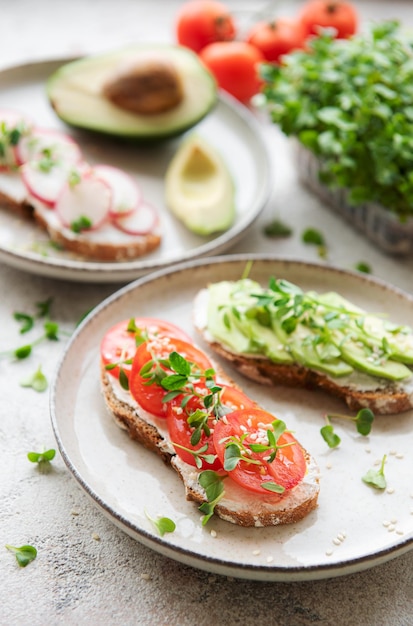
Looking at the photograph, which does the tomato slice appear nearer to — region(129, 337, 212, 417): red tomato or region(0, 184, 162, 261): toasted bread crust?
region(129, 337, 212, 417): red tomato

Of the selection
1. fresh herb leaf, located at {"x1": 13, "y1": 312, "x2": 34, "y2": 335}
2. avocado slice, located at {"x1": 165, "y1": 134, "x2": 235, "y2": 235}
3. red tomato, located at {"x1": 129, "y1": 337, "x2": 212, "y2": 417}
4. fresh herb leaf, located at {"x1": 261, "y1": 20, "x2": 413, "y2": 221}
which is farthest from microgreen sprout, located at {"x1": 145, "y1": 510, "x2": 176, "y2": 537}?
fresh herb leaf, located at {"x1": 261, "y1": 20, "x2": 413, "y2": 221}

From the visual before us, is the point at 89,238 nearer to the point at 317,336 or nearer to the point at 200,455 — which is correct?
the point at 317,336

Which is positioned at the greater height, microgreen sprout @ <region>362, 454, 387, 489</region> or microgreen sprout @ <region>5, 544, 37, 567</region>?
microgreen sprout @ <region>362, 454, 387, 489</region>

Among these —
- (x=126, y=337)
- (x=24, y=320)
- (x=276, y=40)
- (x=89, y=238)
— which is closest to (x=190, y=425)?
(x=126, y=337)

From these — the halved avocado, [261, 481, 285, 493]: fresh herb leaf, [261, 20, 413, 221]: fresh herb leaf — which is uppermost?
[261, 20, 413, 221]: fresh herb leaf

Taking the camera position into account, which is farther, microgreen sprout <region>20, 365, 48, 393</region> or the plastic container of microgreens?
the plastic container of microgreens

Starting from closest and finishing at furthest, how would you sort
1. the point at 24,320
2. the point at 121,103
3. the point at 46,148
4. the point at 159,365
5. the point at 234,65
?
the point at 159,365 < the point at 24,320 < the point at 46,148 < the point at 121,103 < the point at 234,65

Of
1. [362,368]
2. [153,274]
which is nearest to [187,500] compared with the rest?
[362,368]

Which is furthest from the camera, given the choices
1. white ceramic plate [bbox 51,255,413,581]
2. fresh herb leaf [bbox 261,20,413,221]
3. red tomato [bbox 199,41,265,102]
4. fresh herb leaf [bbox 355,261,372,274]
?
red tomato [bbox 199,41,265,102]

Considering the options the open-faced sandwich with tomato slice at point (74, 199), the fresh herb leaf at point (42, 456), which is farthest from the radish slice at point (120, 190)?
the fresh herb leaf at point (42, 456)
